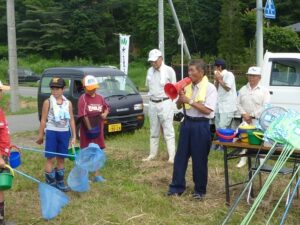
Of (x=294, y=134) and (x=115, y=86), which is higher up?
(x=294, y=134)

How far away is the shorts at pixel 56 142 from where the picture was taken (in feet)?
21.4

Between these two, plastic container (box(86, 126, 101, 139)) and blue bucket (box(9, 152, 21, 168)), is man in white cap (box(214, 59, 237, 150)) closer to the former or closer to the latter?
plastic container (box(86, 126, 101, 139))

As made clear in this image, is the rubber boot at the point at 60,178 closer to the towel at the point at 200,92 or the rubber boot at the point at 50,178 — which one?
the rubber boot at the point at 50,178

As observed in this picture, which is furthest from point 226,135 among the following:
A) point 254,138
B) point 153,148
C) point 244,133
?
point 153,148

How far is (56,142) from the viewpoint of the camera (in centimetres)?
658

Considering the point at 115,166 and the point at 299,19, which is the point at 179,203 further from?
the point at 299,19

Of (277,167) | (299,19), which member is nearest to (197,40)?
(299,19)

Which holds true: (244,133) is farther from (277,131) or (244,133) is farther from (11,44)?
(11,44)

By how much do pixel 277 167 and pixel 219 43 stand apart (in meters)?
39.6

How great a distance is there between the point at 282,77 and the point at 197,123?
381 centimetres

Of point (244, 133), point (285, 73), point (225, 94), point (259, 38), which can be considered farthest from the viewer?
point (259, 38)

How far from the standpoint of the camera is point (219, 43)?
43.3 metres

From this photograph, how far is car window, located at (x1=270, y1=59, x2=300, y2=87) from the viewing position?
29.9 feet

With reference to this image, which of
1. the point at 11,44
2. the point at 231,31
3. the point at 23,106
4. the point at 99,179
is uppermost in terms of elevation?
the point at 231,31
